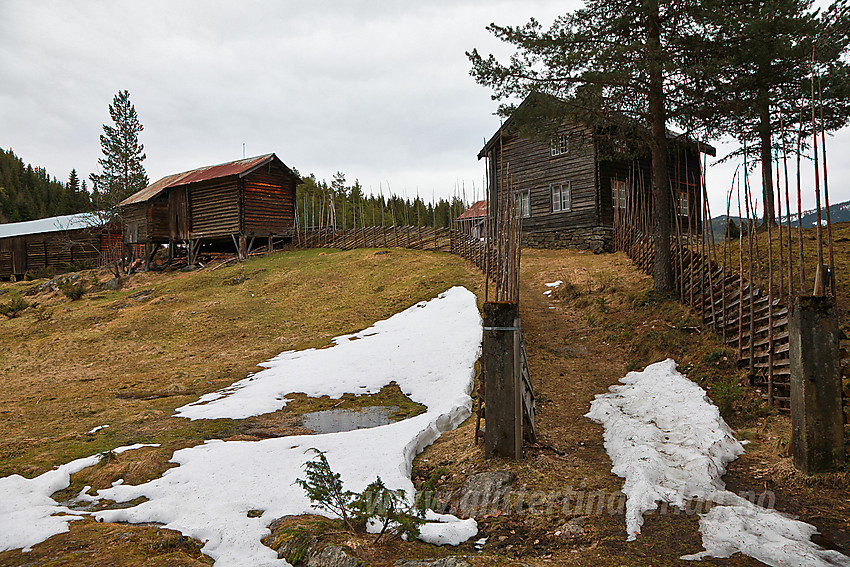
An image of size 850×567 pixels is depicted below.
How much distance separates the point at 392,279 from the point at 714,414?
41.7 ft

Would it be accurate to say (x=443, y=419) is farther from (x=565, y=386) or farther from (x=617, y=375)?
(x=617, y=375)

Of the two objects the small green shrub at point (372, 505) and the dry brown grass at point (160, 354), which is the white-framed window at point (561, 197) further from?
the small green shrub at point (372, 505)

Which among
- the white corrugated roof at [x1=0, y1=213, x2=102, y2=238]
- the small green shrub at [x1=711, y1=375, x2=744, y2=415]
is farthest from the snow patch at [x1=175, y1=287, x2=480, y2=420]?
the white corrugated roof at [x1=0, y1=213, x2=102, y2=238]

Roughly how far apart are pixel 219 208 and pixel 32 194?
2440 inches

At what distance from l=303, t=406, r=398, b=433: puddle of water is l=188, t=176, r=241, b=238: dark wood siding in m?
21.1

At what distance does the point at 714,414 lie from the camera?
6.18 m

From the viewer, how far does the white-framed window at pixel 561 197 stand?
23.3 meters

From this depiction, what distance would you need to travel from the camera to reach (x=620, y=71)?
389 inches

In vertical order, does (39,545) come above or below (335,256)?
below

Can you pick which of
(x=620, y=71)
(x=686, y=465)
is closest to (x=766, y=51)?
(x=620, y=71)

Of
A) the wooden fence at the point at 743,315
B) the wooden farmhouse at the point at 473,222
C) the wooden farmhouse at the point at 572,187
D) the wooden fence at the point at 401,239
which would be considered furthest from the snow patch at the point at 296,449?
the wooden farmhouse at the point at 572,187

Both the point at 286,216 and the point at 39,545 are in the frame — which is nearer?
the point at 39,545

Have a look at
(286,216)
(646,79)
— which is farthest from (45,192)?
(646,79)

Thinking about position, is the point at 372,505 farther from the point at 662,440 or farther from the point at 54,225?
the point at 54,225
